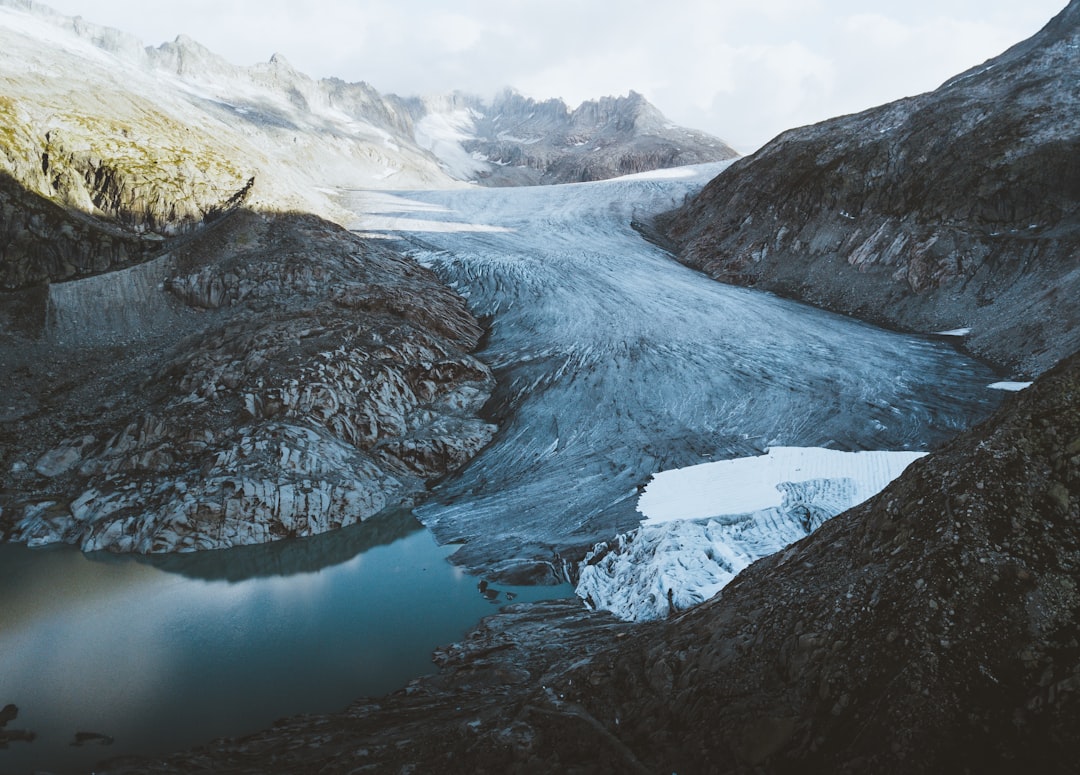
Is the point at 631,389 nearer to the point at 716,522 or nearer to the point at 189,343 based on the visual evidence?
the point at 716,522

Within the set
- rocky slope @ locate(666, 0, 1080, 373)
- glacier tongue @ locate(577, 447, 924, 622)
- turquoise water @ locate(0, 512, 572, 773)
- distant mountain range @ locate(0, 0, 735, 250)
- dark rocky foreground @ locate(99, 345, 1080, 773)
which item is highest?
distant mountain range @ locate(0, 0, 735, 250)

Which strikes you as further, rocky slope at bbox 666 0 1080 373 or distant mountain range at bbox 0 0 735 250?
distant mountain range at bbox 0 0 735 250

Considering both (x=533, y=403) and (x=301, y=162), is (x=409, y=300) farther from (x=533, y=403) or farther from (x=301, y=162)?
(x=301, y=162)

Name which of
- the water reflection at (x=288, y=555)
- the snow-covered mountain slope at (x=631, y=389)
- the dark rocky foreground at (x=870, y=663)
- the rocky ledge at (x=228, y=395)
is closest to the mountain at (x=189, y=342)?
the rocky ledge at (x=228, y=395)

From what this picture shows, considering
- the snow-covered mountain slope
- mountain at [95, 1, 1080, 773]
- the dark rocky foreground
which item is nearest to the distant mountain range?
the snow-covered mountain slope

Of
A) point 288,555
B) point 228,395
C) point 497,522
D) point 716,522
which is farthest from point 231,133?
point 716,522

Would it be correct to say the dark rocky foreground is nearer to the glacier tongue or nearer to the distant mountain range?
the glacier tongue
